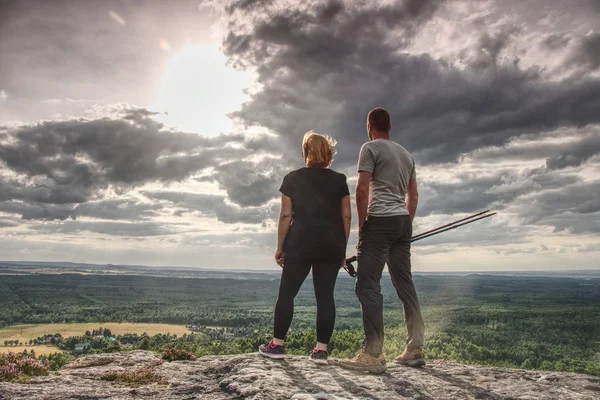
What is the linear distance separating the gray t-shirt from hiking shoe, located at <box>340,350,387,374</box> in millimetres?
1771

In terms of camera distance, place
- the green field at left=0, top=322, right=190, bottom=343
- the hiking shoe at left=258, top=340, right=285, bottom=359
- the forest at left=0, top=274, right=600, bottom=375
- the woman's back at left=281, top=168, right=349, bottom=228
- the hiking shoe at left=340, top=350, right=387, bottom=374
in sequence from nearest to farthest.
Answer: the hiking shoe at left=340, top=350, right=387, bottom=374
the woman's back at left=281, top=168, right=349, bottom=228
the hiking shoe at left=258, top=340, right=285, bottom=359
the forest at left=0, top=274, right=600, bottom=375
the green field at left=0, top=322, right=190, bottom=343

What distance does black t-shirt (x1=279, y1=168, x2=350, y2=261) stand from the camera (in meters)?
5.30

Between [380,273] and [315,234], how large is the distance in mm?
979

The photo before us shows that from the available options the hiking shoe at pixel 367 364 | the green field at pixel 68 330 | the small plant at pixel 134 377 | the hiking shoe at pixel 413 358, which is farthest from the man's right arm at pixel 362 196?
the green field at pixel 68 330

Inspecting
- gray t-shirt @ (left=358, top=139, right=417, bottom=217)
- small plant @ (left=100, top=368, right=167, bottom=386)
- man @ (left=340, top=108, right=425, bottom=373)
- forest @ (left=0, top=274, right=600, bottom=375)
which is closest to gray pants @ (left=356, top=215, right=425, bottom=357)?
man @ (left=340, top=108, right=425, bottom=373)

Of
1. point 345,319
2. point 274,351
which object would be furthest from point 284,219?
point 345,319

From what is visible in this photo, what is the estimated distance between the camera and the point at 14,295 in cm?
14700

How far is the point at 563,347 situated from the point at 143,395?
6053cm

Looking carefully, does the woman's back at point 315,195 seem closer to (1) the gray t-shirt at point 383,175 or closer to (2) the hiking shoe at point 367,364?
(1) the gray t-shirt at point 383,175

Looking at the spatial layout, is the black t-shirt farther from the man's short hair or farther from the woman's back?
the man's short hair

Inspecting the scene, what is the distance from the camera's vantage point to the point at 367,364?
16.4 feet

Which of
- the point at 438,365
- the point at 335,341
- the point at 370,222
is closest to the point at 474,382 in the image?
the point at 438,365

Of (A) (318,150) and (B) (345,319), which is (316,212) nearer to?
(A) (318,150)

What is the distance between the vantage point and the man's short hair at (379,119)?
574cm
